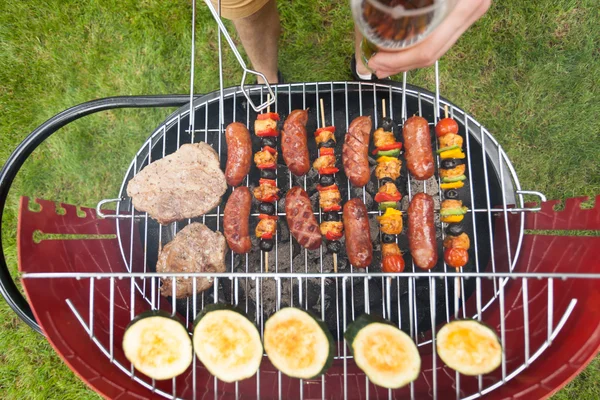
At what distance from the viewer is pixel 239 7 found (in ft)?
10.4

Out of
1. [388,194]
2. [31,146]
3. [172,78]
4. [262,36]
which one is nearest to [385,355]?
[388,194]

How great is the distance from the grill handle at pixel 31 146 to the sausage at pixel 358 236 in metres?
1.71

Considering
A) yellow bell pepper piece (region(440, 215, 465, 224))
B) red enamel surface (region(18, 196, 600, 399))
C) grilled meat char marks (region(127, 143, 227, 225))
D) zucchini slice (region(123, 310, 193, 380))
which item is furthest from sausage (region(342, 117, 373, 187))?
zucchini slice (region(123, 310, 193, 380))

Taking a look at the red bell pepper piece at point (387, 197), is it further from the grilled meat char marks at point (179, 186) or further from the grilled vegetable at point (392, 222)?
the grilled meat char marks at point (179, 186)

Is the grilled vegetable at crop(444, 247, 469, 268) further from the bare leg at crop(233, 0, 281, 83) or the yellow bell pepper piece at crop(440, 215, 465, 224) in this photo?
the bare leg at crop(233, 0, 281, 83)

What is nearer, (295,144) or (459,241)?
(459,241)

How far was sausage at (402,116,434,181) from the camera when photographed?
10.4 ft

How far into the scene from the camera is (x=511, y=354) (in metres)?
2.83

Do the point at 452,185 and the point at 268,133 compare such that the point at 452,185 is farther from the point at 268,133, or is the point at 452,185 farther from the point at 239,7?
the point at 239,7

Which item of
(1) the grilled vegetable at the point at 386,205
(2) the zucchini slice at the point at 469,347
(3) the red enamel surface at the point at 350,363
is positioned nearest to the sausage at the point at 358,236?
(1) the grilled vegetable at the point at 386,205

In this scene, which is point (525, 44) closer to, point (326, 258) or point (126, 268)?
point (326, 258)

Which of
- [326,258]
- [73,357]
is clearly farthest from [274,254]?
[73,357]

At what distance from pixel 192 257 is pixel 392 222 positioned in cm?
167

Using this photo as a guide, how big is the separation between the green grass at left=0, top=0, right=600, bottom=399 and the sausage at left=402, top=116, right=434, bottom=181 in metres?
1.81
